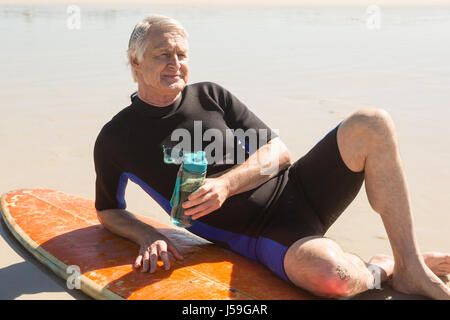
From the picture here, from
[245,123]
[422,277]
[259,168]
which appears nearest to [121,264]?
[259,168]

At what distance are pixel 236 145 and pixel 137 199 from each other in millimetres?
1760

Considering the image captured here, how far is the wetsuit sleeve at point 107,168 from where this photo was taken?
9.61ft

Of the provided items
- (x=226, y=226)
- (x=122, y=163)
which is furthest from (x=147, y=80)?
(x=226, y=226)

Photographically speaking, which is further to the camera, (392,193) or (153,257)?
(153,257)

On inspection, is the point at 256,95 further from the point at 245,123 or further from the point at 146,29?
the point at 146,29

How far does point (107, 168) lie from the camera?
9.72 ft

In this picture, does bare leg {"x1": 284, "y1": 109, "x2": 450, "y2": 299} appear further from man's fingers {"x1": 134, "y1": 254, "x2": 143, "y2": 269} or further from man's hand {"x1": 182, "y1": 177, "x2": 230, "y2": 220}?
man's fingers {"x1": 134, "y1": 254, "x2": 143, "y2": 269}

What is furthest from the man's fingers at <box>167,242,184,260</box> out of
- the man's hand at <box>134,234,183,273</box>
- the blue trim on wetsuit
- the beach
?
the beach

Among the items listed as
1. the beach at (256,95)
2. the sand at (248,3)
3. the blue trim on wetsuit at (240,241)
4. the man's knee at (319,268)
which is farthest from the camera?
the sand at (248,3)

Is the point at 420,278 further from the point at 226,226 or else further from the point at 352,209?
the point at 352,209

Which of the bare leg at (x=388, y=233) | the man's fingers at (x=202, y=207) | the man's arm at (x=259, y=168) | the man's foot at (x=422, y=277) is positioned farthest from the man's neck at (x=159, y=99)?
the man's foot at (x=422, y=277)

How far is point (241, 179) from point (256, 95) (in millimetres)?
5469

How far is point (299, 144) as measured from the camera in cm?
589

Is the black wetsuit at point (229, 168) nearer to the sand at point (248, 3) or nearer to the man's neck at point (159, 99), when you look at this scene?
the man's neck at point (159, 99)
